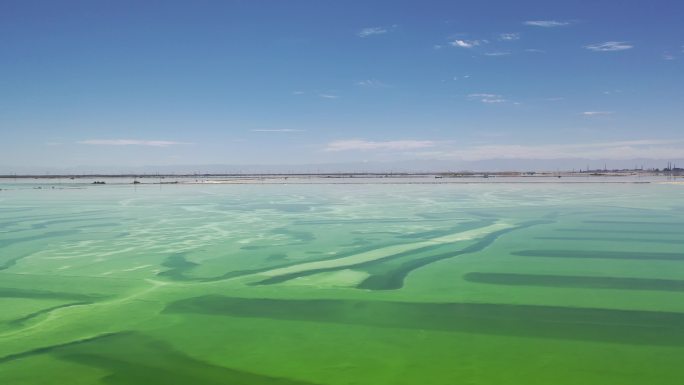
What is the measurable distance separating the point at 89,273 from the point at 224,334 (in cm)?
568

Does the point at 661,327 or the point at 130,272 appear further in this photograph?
the point at 130,272

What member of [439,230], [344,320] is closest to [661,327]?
[344,320]

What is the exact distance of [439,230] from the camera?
18656 millimetres

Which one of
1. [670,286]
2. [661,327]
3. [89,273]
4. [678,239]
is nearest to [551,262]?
[670,286]

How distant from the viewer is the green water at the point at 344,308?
6.08 m

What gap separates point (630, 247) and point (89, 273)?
14096mm

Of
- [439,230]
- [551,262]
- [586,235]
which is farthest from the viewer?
[439,230]

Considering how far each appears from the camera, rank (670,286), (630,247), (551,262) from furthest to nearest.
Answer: (630,247)
(551,262)
(670,286)

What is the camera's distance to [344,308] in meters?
8.66

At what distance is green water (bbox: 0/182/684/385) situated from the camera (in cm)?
608

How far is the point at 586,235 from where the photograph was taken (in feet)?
55.5

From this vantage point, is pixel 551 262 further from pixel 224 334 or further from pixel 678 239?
pixel 224 334

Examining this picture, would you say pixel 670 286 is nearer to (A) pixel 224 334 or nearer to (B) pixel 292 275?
(B) pixel 292 275

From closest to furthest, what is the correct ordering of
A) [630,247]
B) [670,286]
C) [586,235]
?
[670,286]
[630,247]
[586,235]
